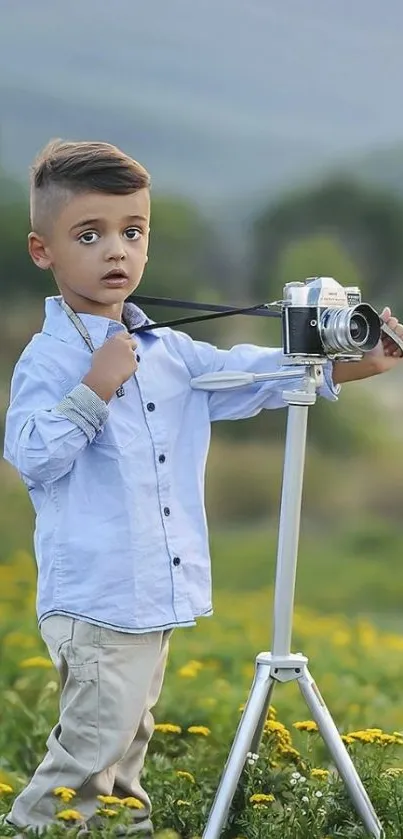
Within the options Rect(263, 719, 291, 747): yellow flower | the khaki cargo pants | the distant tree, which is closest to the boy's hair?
the khaki cargo pants

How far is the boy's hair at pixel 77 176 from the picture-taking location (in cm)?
234

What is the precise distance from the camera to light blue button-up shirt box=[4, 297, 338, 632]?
2324 millimetres

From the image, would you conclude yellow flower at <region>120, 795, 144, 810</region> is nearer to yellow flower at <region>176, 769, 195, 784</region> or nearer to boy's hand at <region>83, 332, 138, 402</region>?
yellow flower at <region>176, 769, 195, 784</region>

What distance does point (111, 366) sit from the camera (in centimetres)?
227

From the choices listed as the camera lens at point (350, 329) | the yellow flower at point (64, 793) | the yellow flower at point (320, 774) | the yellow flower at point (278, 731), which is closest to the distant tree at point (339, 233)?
the yellow flower at point (278, 731)

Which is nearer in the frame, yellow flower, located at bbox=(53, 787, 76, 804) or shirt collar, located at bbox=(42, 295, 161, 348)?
yellow flower, located at bbox=(53, 787, 76, 804)

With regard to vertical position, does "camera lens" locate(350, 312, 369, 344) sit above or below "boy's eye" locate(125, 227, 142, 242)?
below

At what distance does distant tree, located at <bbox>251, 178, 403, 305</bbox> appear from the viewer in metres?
5.63

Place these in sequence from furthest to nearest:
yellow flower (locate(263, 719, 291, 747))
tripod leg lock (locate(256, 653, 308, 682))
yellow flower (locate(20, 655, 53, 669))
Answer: yellow flower (locate(20, 655, 53, 669)), yellow flower (locate(263, 719, 291, 747)), tripod leg lock (locate(256, 653, 308, 682))

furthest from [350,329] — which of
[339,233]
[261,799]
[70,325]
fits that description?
[339,233]

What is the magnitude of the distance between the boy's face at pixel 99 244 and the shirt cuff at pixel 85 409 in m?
0.21

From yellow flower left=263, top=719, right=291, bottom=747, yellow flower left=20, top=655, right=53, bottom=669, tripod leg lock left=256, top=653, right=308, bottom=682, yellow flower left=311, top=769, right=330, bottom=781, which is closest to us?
tripod leg lock left=256, top=653, right=308, bottom=682

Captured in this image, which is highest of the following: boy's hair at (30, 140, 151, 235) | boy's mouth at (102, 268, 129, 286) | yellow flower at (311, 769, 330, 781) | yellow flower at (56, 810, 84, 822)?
boy's hair at (30, 140, 151, 235)

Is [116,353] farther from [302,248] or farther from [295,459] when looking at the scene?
[302,248]
